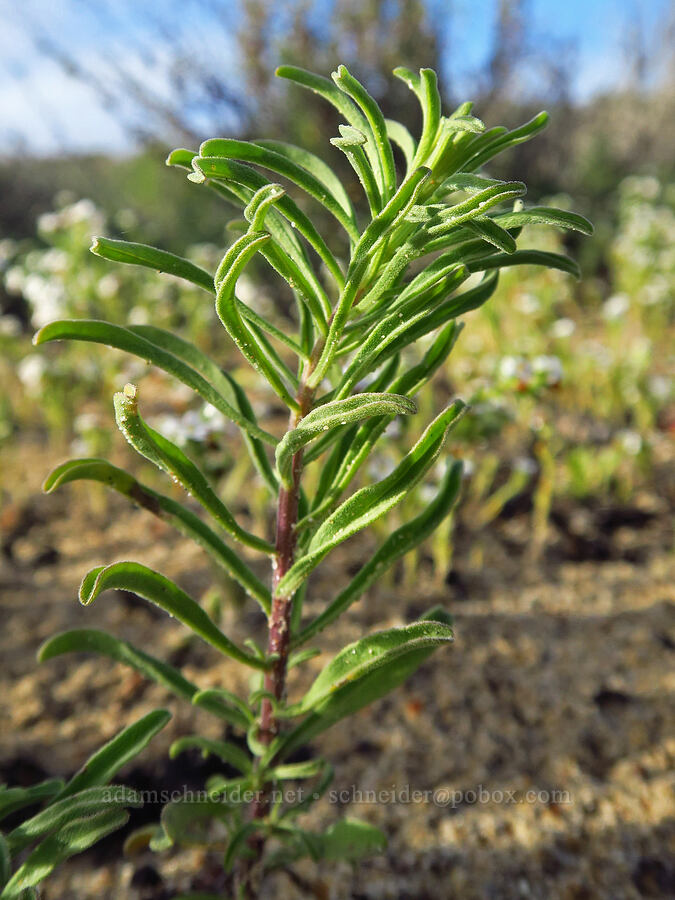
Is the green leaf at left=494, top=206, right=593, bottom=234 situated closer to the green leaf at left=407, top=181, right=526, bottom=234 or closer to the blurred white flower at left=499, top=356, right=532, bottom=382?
the green leaf at left=407, top=181, right=526, bottom=234

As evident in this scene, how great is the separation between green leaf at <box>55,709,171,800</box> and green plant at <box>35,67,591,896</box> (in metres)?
0.07

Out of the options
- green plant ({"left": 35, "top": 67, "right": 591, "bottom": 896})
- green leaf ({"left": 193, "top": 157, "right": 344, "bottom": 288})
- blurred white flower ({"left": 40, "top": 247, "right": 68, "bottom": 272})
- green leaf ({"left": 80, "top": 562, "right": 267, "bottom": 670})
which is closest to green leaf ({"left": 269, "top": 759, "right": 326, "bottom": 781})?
green plant ({"left": 35, "top": 67, "right": 591, "bottom": 896})

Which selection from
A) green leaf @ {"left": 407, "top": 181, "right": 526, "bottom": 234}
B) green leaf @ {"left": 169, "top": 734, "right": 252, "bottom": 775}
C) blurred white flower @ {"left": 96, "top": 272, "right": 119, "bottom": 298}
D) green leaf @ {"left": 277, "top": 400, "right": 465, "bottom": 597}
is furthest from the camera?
blurred white flower @ {"left": 96, "top": 272, "right": 119, "bottom": 298}

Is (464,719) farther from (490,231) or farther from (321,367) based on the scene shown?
(490,231)

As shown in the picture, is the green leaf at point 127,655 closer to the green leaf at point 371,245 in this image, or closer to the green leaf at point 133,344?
the green leaf at point 133,344

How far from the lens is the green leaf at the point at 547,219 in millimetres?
695

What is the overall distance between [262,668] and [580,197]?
26.1 feet

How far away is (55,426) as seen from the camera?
296 centimetres

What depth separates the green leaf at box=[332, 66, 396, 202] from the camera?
2.42 ft

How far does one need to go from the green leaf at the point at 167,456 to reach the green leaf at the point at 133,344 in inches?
3.2

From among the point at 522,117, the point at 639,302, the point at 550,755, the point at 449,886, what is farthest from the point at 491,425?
the point at 522,117

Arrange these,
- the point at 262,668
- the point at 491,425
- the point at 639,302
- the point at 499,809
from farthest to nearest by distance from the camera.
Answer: the point at 639,302, the point at 491,425, the point at 499,809, the point at 262,668

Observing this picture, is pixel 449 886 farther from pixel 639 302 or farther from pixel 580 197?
pixel 580 197

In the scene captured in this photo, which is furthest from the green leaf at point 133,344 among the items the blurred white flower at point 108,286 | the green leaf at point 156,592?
the blurred white flower at point 108,286
